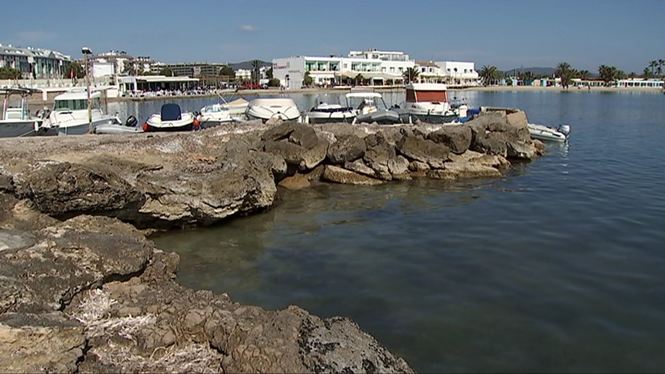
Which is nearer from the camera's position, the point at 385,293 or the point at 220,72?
the point at 385,293

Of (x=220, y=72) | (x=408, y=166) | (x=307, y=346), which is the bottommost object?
(x=307, y=346)

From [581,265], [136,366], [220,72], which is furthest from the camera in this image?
[220,72]

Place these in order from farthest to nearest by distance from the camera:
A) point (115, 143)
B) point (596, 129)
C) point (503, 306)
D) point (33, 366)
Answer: point (596, 129) → point (115, 143) → point (503, 306) → point (33, 366)

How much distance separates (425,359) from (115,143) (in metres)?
13.6

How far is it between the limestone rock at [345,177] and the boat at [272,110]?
41.1 feet

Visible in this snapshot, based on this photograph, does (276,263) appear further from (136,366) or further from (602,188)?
(602,188)

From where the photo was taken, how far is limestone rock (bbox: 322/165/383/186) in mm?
22328

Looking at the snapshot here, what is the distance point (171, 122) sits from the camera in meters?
30.9

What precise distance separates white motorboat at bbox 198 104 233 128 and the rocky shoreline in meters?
12.0

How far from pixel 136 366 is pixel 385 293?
17.5ft

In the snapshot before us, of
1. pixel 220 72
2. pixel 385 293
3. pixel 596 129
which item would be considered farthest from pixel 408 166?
pixel 220 72

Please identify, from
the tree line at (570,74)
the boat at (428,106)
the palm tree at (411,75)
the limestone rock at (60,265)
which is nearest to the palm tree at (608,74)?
the tree line at (570,74)

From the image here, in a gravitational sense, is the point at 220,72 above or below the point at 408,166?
above

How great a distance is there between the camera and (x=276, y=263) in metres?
12.9
